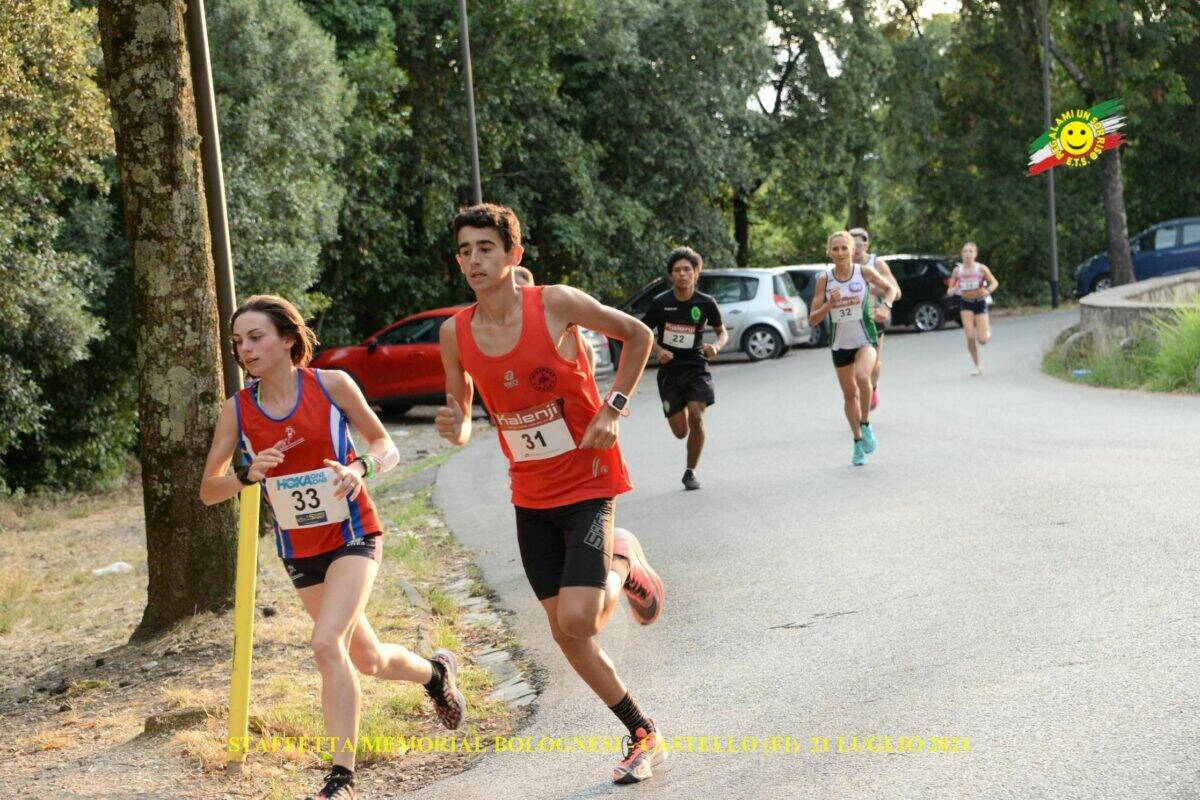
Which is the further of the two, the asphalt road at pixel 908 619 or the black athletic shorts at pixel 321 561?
the black athletic shorts at pixel 321 561

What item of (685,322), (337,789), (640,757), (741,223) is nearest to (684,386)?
(685,322)

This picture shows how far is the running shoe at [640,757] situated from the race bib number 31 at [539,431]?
1.02 meters

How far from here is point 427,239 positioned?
2822cm

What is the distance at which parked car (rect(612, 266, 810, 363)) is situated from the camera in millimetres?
27484

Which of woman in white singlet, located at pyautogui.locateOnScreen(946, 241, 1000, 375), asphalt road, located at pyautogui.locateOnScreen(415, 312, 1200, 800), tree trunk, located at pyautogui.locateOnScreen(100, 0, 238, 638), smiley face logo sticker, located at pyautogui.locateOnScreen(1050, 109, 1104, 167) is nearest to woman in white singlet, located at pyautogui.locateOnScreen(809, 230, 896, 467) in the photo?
asphalt road, located at pyautogui.locateOnScreen(415, 312, 1200, 800)

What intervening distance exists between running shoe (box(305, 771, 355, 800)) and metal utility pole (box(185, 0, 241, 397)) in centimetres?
409

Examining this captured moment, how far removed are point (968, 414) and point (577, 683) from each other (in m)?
9.51

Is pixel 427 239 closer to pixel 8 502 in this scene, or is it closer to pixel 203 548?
pixel 8 502

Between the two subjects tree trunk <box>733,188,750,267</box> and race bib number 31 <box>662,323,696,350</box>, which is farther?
tree trunk <box>733,188,750,267</box>

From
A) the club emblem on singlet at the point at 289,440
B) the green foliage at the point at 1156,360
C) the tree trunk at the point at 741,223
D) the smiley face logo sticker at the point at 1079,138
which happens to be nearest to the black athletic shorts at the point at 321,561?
the club emblem on singlet at the point at 289,440

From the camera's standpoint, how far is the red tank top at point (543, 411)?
5.14 metres

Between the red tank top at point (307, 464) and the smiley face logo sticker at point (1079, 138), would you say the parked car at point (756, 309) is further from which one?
the red tank top at point (307, 464)

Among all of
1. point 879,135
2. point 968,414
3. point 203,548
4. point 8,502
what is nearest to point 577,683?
point 203,548

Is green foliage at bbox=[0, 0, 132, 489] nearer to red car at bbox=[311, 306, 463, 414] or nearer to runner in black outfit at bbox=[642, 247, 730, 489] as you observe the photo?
red car at bbox=[311, 306, 463, 414]
